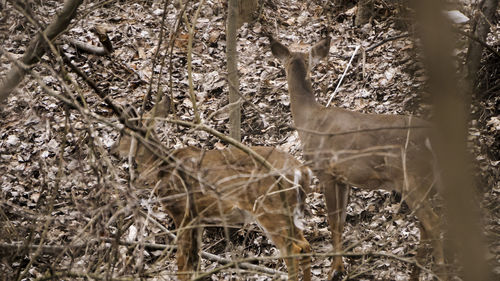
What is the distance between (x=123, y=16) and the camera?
12.2 m

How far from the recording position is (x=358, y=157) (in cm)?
623

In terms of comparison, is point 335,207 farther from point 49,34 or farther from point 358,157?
point 49,34

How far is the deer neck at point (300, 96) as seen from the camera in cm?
690

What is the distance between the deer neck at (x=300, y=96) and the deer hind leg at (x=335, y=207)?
2.61 feet

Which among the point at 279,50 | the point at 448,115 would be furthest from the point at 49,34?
the point at 448,115

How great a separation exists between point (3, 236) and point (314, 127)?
10.7 ft

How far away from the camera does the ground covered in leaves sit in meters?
5.90

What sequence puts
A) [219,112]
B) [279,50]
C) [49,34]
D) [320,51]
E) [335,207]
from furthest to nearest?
1. [279,50]
2. [320,51]
3. [335,207]
4. [219,112]
5. [49,34]

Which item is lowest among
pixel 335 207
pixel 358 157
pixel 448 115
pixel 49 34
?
pixel 448 115

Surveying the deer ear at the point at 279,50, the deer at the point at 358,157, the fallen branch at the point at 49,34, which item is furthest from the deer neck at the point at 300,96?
the fallen branch at the point at 49,34

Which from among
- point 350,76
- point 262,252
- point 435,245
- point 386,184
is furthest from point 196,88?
point 435,245

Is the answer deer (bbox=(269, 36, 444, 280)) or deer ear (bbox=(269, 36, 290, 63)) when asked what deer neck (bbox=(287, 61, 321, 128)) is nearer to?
deer (bbox=(269, 36, 444, 280))

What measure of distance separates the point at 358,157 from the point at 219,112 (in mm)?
1446

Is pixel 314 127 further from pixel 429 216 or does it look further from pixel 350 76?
pixel 350 76
